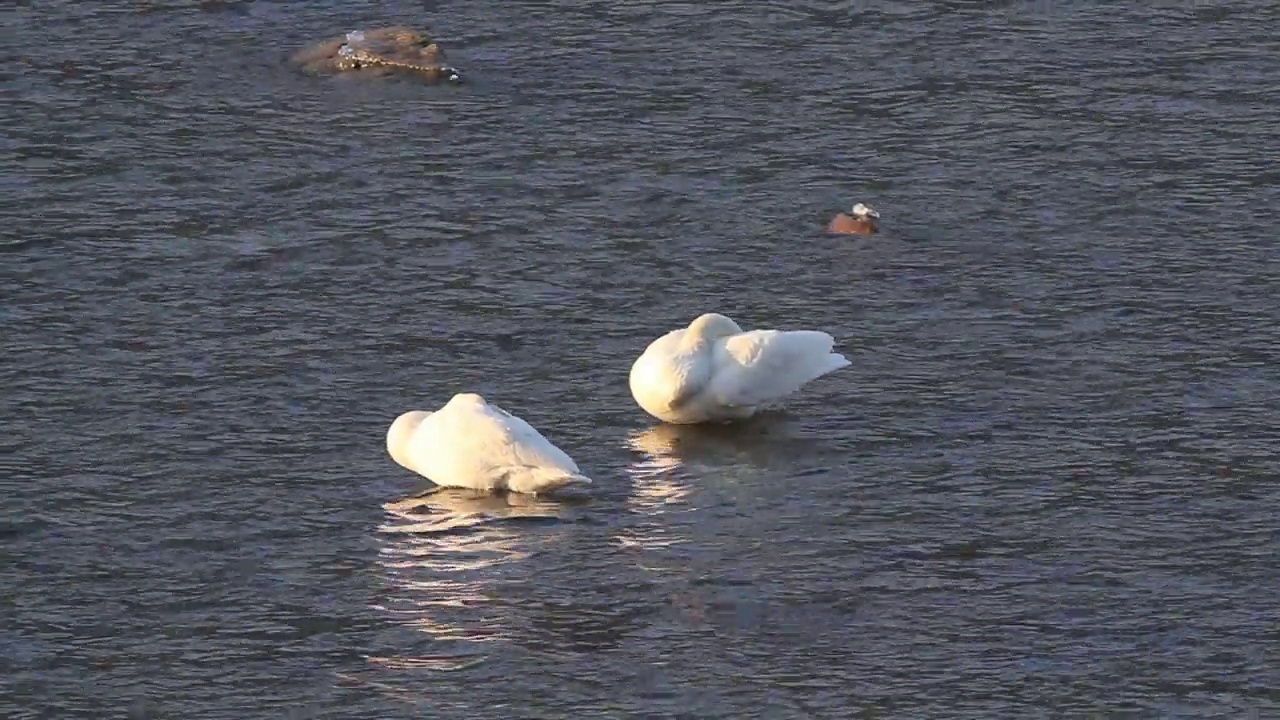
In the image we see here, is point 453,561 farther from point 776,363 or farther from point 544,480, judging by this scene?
point 776,363

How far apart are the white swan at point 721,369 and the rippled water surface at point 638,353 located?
18cm

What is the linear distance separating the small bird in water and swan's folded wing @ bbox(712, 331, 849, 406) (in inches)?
95.1

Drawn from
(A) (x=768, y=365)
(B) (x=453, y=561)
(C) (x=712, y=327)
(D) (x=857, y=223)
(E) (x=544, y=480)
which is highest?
(D) (x=857, y=223)

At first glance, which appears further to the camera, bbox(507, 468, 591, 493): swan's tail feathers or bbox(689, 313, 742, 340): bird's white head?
bbox(689, 313, 742, 340): bird's white head

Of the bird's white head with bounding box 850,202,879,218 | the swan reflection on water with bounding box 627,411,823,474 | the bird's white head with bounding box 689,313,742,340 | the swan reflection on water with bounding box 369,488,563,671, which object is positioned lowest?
the swan reflection on water with bounding box 369,488,563,671

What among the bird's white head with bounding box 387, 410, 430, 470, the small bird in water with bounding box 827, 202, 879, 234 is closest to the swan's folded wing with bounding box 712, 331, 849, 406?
the bird's white head with bounding box 387, 410, 430, 470

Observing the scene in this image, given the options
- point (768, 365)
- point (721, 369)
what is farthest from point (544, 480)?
point (768, 365)

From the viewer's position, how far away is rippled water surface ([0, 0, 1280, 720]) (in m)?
10.6

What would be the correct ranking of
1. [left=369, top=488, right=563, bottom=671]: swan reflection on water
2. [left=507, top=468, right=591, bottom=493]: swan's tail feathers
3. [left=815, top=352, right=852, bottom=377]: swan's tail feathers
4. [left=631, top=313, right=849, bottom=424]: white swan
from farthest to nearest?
[left=815, top=352, right=852, bottom=377]: swan's tail feathers, [left=631, top=313, right=849, bottom=424]: white swan, [left=507, top=468, right=591, bottom=493]: swan's tail feathers, [left=369, top=488, right=563, bottom=671]: swan reflection on water

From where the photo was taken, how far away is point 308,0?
67.3ft

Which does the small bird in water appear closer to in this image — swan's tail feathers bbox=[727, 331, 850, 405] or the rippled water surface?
the rippled water surface

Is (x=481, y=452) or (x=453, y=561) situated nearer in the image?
(x=453, y=561)

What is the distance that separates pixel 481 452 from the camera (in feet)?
40.0

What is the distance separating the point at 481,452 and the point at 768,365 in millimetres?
1776
